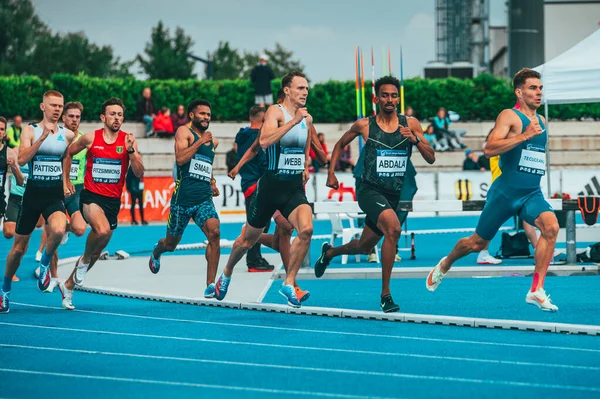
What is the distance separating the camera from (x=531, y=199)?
912 centimetres

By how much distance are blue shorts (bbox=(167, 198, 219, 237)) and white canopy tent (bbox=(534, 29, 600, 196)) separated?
671 cm

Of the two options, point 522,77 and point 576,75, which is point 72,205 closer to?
point 522,77

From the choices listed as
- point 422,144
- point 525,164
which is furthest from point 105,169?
point 525,164

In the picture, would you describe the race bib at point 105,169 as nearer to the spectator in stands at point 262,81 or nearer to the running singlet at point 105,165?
the running singlet at point 105,165

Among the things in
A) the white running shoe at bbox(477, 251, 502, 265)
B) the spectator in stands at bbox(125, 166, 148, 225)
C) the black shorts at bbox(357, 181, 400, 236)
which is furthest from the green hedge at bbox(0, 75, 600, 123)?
the black shorts at bbox(357, 181, 400, 236)

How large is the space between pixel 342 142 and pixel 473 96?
25.7m

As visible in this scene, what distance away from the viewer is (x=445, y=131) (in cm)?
3247

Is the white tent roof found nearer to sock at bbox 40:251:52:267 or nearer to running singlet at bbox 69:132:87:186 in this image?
running singlet at bbox 69:132:87:186

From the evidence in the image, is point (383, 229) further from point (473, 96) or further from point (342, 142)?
point (473, 96)

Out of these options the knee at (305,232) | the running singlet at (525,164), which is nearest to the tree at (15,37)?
the knee at (305,232)

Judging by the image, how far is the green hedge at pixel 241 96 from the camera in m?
34.1

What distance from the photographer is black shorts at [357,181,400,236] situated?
948 centimetres

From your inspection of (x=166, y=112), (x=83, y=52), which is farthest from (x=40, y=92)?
(x=83, y=52)

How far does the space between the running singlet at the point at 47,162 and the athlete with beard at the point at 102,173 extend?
75mm
